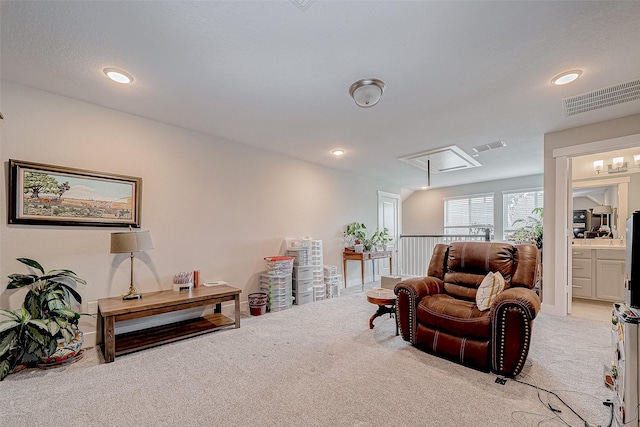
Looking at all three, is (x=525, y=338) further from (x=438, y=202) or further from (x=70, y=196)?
(x=438, y=202)

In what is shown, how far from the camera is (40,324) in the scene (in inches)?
85.8

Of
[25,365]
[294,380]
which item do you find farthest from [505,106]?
[25,365]

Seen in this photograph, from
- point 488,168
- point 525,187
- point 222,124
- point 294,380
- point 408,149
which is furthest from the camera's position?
point 525,187

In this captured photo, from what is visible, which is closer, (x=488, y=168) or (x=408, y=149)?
(x=408, y=149)

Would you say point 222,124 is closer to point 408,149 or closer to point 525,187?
point 408,149

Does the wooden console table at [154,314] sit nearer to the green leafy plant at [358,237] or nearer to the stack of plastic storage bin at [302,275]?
the stack of plastic storage bin at [302,275]

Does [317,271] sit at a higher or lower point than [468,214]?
lower

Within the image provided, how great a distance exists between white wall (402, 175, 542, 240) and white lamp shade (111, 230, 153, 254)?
680cm

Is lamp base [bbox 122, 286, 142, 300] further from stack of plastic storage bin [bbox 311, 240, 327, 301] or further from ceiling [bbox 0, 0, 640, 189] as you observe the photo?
stack of plastic storage bin [bbox 311, 240, 327, 301]

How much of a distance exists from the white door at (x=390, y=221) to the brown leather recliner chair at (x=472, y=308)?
3.46 m

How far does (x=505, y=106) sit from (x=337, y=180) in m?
3.20

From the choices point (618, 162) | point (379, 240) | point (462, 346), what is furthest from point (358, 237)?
point (618, 162)

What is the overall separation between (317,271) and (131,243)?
8.96 feet

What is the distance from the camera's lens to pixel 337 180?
5.62 m
